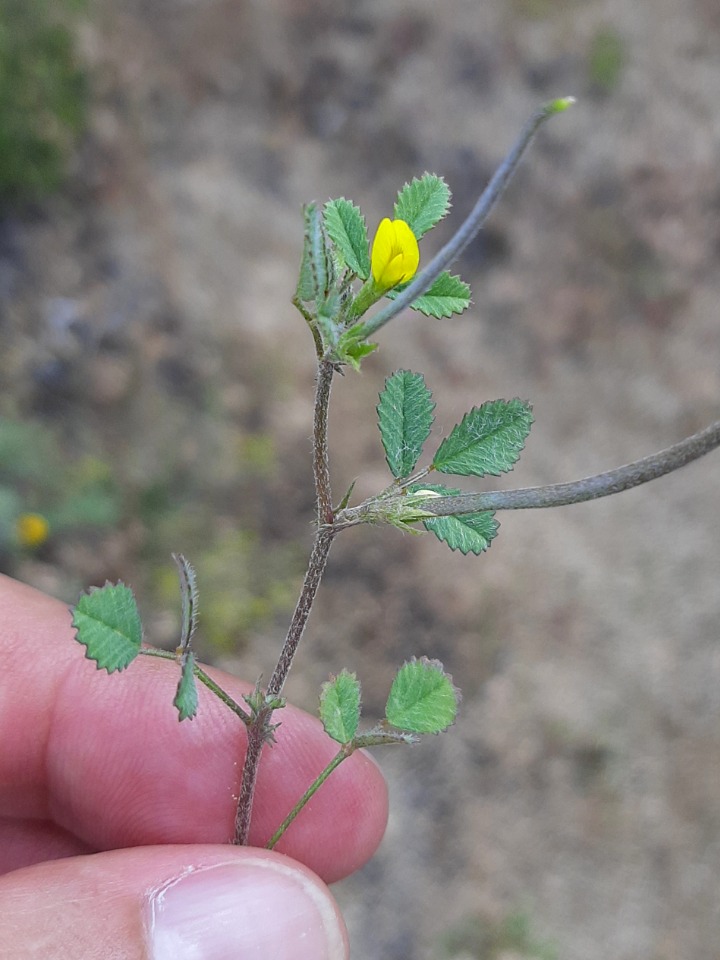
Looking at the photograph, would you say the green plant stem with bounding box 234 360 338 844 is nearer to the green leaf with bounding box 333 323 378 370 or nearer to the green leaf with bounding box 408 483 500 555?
the green leaf with bounding box 333 323 378 370

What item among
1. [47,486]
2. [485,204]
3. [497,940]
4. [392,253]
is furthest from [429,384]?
[485,204]

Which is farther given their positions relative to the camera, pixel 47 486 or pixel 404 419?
pixel 47 486

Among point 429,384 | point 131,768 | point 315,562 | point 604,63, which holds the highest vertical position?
point 604,63

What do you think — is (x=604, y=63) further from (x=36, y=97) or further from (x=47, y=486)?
(x=47, y=486)

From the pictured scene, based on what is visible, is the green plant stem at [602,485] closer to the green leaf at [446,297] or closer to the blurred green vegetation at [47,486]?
the green leaf at [446,297]

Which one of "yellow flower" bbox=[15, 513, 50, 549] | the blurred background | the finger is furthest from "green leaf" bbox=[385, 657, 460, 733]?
"yellow flower" bbox=[15, 513, 50, 549]

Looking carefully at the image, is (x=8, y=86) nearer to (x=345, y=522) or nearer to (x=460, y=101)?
(x=460, y=101)

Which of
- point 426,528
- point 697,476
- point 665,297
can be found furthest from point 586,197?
point 426,528

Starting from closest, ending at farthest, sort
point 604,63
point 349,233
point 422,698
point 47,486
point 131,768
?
point 349,233 < point 422,698 < point 131,768 < point 47,486 < point 604,63
